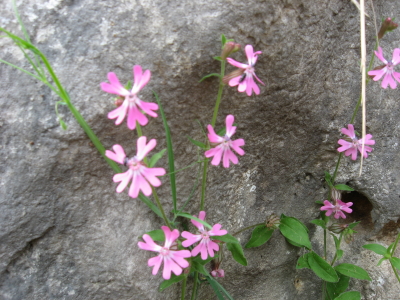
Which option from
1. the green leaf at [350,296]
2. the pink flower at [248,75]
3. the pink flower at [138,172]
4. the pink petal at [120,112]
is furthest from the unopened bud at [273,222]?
the pink petal at [120,112]

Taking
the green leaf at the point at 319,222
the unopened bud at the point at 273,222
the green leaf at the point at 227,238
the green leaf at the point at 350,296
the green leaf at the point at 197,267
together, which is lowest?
the green leaf at the point at 350,296

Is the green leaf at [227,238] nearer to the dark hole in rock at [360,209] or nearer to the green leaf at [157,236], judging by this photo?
the green leaf at [157,236]

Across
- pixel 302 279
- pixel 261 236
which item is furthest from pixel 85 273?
pixel 302 279

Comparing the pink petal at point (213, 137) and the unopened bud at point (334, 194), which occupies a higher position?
the pink petal at point (213, 137)

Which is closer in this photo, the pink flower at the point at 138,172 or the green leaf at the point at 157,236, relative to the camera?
the pink flower at the point at 138,172

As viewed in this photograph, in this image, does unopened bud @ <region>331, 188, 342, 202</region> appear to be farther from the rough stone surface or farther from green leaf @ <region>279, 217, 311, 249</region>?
green leaf @ <region>279, 217, 311, 249</region>

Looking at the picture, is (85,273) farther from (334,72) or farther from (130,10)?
(334,72)

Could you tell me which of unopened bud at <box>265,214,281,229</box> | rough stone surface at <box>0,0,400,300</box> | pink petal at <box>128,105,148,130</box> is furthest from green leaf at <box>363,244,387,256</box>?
pink petal at <box>128,105,148,130</box>

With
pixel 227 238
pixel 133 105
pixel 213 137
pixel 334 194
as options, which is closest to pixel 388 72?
pixel 334 194

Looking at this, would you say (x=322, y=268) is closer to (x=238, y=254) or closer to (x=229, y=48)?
(x=238, y=254)
